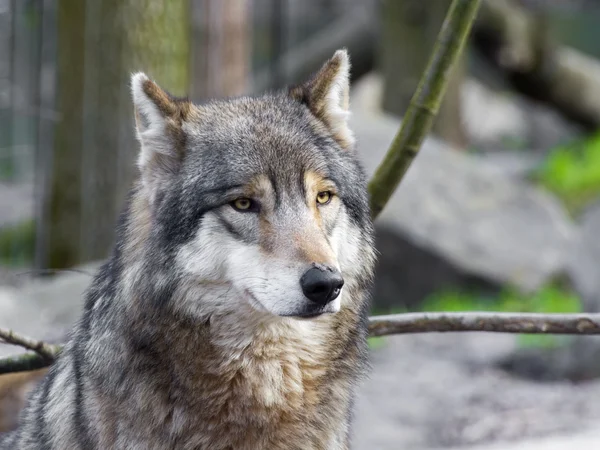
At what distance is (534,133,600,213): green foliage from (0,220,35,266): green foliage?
724 centimetres

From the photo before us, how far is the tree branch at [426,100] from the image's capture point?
3.91m

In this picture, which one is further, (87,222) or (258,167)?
(87,222)

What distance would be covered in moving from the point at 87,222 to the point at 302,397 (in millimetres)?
5907

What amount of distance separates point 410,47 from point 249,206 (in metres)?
8.80

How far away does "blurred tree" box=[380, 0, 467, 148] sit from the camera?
11.7 meters

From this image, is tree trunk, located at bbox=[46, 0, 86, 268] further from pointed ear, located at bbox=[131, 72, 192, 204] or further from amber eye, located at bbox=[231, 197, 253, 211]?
amber eye, located at bbox=[231, 197, 253, 211]

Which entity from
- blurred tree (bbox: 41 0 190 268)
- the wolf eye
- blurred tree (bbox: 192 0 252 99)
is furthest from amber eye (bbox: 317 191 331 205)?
blurred tree (bbox: 192 0 252 99)

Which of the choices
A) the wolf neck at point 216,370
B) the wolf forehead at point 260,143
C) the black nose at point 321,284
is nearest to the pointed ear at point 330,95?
the wolf forehead at point 260,143

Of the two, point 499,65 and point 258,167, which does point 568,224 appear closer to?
point 499,65

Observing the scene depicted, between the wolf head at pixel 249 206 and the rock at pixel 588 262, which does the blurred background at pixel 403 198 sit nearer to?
the rock at pixel 588 262

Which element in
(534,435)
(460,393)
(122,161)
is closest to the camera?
(534,435)

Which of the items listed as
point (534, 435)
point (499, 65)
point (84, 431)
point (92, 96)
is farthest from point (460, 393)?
point (499, 65)

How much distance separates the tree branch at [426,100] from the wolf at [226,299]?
531 millimetres

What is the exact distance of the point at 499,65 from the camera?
1262cm
